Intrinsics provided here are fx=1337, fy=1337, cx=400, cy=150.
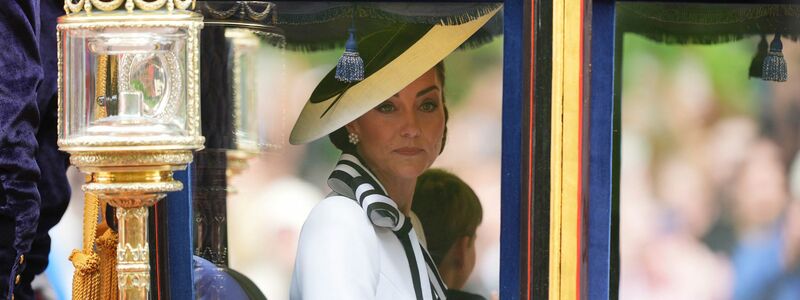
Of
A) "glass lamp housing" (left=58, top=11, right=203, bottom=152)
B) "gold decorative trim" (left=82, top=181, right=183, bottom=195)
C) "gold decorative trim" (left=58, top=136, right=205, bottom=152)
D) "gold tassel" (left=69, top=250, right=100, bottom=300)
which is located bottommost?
"gold tassel" (left=69, top=250, right=100, bottom=300)

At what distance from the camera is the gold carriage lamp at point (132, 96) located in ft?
9.11

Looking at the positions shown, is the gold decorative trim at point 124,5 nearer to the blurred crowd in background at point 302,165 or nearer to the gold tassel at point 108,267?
the blurred crowd in background at point 302,165

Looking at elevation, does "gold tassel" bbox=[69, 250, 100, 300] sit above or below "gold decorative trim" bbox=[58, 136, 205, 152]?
below

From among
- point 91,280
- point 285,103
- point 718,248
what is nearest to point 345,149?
point 285,103

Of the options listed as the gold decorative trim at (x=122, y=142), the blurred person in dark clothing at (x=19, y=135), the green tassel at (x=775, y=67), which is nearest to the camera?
the gold decorative trim at (x=122, y=142)

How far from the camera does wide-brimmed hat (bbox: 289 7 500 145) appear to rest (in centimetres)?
310

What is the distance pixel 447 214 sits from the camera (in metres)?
3.14

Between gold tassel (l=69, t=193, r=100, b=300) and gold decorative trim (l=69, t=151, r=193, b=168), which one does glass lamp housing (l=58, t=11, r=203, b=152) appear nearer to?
gold decorative trim (l=69, t=151, r=193, b=168)

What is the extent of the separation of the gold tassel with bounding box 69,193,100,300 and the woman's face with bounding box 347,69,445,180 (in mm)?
639

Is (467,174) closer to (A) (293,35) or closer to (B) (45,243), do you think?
(A) (293,35)

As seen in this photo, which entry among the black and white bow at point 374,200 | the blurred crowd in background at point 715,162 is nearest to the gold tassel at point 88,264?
the black and white bow at point 374,200

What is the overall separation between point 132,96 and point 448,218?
2.61 ft

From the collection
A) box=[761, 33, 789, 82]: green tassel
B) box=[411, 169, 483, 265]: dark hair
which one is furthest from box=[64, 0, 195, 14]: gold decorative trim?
box=[761, 33, 789, 82]: green tassel

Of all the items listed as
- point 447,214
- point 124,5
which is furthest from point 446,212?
point 124,5
